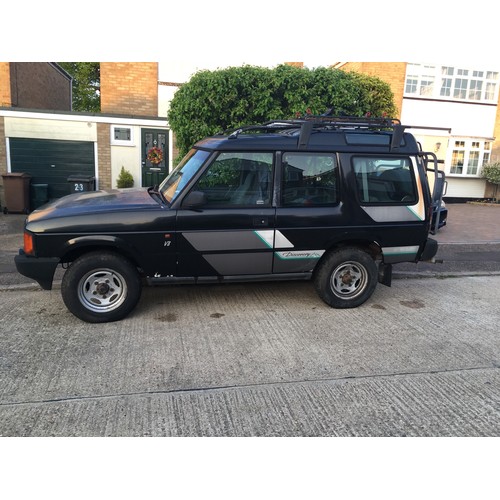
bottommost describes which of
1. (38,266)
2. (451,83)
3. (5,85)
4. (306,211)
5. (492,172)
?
(38,266)

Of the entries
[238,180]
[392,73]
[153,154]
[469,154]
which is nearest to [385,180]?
[238,180]

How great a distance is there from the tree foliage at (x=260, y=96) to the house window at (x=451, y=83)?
27.0ft

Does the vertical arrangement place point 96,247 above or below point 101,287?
above

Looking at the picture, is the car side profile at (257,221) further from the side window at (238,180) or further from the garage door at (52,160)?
the garage door at (52,160)

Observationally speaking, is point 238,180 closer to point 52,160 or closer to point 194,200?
point 194,200

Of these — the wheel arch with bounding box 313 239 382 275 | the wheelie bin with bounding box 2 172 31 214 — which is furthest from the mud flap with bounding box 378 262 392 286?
the wheelie bin with bounding box 2 172 31 214

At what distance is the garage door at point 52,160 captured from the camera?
37.6 feet

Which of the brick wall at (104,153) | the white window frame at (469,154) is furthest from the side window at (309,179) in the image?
the white window frame at (469,154)

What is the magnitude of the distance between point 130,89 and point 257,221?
978 centimetres

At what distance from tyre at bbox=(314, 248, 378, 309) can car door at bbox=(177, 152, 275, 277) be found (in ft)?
2.36

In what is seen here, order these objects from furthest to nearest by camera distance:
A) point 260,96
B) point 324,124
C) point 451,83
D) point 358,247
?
point 451,83
point 260,96
point 358,247
point 324,124

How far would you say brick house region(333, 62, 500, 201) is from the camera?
15.2 meters

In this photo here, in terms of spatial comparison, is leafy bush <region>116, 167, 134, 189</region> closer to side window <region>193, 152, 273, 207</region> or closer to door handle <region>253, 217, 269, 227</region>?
side window <region>193, 152, 273, 207</region>

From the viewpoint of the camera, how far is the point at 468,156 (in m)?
16.2
